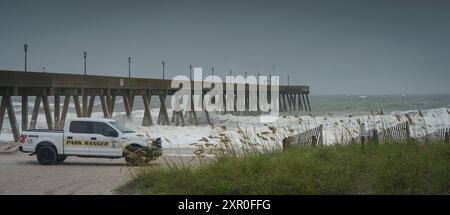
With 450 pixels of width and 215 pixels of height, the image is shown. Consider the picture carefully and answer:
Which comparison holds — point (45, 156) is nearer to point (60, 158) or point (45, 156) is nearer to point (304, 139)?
point (60, 158)

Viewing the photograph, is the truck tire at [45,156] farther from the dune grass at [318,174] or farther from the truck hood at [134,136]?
the dune grass at [318,174]

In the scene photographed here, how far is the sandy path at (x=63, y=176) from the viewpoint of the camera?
12.3 meters

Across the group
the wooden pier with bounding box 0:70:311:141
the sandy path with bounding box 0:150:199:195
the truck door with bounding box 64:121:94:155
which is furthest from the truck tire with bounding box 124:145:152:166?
the wooden pier with bounding box 0:70:311:141

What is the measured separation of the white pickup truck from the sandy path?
1.25 ft

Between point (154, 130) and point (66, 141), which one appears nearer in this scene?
point (66, 141)

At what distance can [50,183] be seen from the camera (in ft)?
43.7

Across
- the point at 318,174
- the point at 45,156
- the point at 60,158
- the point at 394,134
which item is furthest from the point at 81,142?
the point at 318,174

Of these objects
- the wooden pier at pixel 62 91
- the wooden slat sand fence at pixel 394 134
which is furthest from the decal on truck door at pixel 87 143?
the wooden slat sand fence at pixel 394 134

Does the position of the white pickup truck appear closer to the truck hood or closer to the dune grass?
the truck hood

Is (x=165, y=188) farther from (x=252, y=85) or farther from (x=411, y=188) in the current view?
(x=252, y=85)

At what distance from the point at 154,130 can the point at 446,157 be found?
2920cm

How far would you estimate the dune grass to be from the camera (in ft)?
32.5
